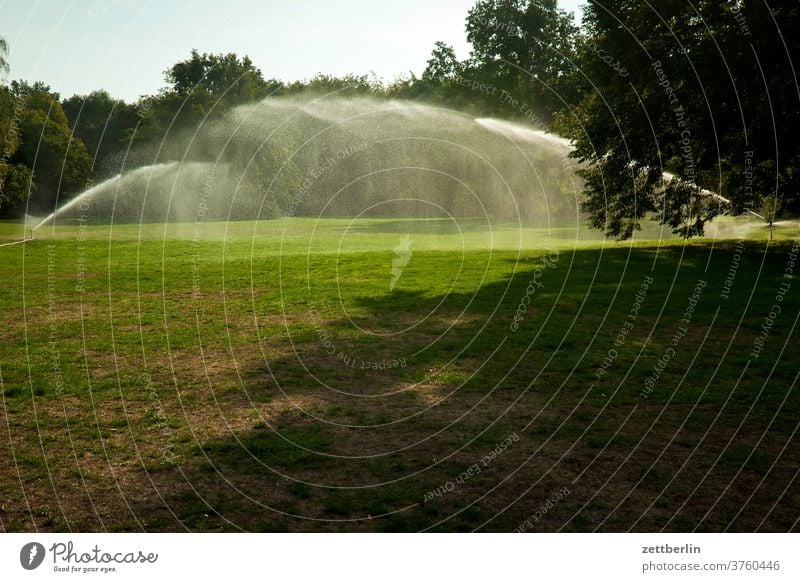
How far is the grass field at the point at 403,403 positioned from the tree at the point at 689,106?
527cm

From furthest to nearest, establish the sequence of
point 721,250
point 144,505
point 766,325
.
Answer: point 721,250
point 766,325
point 144,505

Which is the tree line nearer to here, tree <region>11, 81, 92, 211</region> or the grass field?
tree <region>11, 81, 92, 211</region>

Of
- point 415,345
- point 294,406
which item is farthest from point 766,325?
point 294,406

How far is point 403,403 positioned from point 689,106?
20.3 meters

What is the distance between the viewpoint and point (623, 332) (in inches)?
602

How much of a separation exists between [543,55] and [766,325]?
53890 mm

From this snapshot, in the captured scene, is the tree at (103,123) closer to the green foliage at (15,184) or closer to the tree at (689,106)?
the green foliage at (15,184)

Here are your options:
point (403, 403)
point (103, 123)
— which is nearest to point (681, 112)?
point (403, 403)

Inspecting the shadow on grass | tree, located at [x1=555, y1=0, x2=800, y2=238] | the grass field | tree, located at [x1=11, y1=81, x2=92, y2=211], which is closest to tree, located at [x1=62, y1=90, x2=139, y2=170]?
tree, located at [x1=11, y1=81, x2=92, y2=211]

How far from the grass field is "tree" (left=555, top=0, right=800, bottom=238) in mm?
5274

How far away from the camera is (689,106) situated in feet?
85.6

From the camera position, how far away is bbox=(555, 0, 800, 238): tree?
23.8 metres

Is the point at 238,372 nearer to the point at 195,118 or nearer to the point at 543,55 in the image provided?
the point at 195,118

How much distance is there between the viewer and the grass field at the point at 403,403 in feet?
24.0
